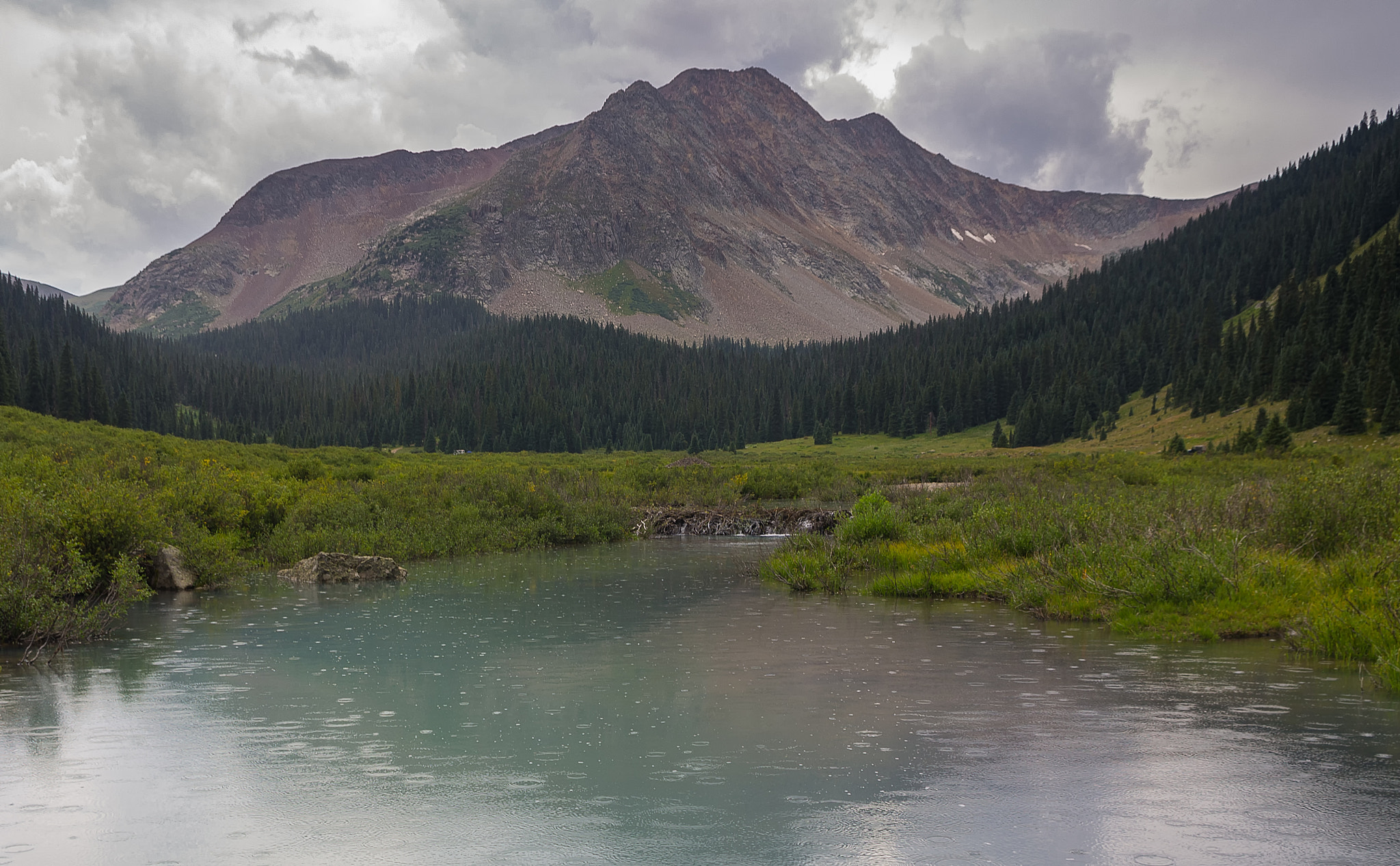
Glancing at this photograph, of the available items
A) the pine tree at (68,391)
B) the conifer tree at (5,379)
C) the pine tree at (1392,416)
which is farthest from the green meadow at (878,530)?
the pine tree at (68,391)

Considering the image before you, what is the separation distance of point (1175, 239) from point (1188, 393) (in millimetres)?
93298

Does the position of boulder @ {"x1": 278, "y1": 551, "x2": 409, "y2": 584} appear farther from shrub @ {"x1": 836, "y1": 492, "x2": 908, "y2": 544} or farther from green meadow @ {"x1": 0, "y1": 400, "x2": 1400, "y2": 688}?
shrub @ {"x1": 836, "y1": 492, "x2": 908, "y2": 544}

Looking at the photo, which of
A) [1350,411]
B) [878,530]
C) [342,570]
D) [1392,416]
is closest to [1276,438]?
[1350,411]

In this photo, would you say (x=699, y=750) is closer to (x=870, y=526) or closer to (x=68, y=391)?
(x=870, y=526)

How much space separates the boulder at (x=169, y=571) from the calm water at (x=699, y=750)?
796 cm

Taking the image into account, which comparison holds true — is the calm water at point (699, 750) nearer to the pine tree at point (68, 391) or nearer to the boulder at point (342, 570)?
the boulder at point (342, 570)

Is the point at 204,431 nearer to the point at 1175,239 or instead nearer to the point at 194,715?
the point at 194,715

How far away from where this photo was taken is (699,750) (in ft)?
40.4

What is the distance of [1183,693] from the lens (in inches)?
568

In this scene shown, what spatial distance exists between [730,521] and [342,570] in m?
24.6

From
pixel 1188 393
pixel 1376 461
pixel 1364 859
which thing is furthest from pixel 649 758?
pixel 1188 393

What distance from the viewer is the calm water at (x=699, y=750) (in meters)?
9.27

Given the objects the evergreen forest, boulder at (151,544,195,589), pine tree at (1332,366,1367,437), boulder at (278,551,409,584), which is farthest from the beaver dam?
the evergreen forest

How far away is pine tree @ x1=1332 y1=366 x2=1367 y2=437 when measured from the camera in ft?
210
